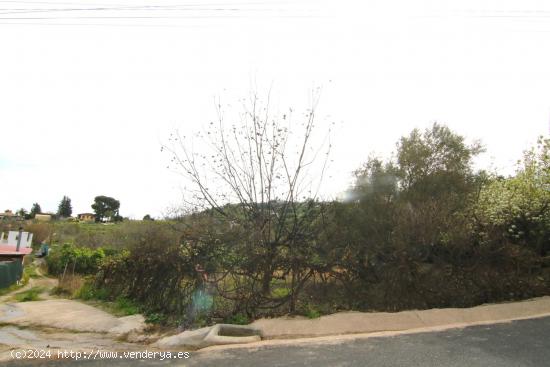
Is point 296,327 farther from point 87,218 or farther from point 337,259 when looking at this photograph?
point 87,218

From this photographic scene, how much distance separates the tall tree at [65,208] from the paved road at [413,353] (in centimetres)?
10807

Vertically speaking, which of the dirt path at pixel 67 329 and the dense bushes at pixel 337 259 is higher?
the dense bushes at pixel 337 259

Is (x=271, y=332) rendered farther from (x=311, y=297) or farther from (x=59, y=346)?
(x=59, y=346)

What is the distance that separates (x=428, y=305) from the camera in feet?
24.6

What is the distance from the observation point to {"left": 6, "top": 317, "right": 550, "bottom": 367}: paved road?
468 centimetres

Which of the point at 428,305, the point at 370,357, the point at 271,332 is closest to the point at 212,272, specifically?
the point at 271,332

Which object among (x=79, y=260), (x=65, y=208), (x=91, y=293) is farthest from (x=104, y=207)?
(x=91, y=293)

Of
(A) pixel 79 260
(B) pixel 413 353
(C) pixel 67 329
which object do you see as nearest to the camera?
(B) pixel 413 353

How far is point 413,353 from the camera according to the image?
→ 198 inches

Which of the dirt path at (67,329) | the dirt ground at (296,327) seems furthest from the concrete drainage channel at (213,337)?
the dirt path at (67,329)

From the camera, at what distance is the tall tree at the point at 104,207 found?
84000 mm

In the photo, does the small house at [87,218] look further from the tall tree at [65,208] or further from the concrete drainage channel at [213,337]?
the concrete drainage channel at [213,337]

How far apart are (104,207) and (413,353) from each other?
304 ft

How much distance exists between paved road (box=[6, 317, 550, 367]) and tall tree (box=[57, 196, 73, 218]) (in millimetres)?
108068
